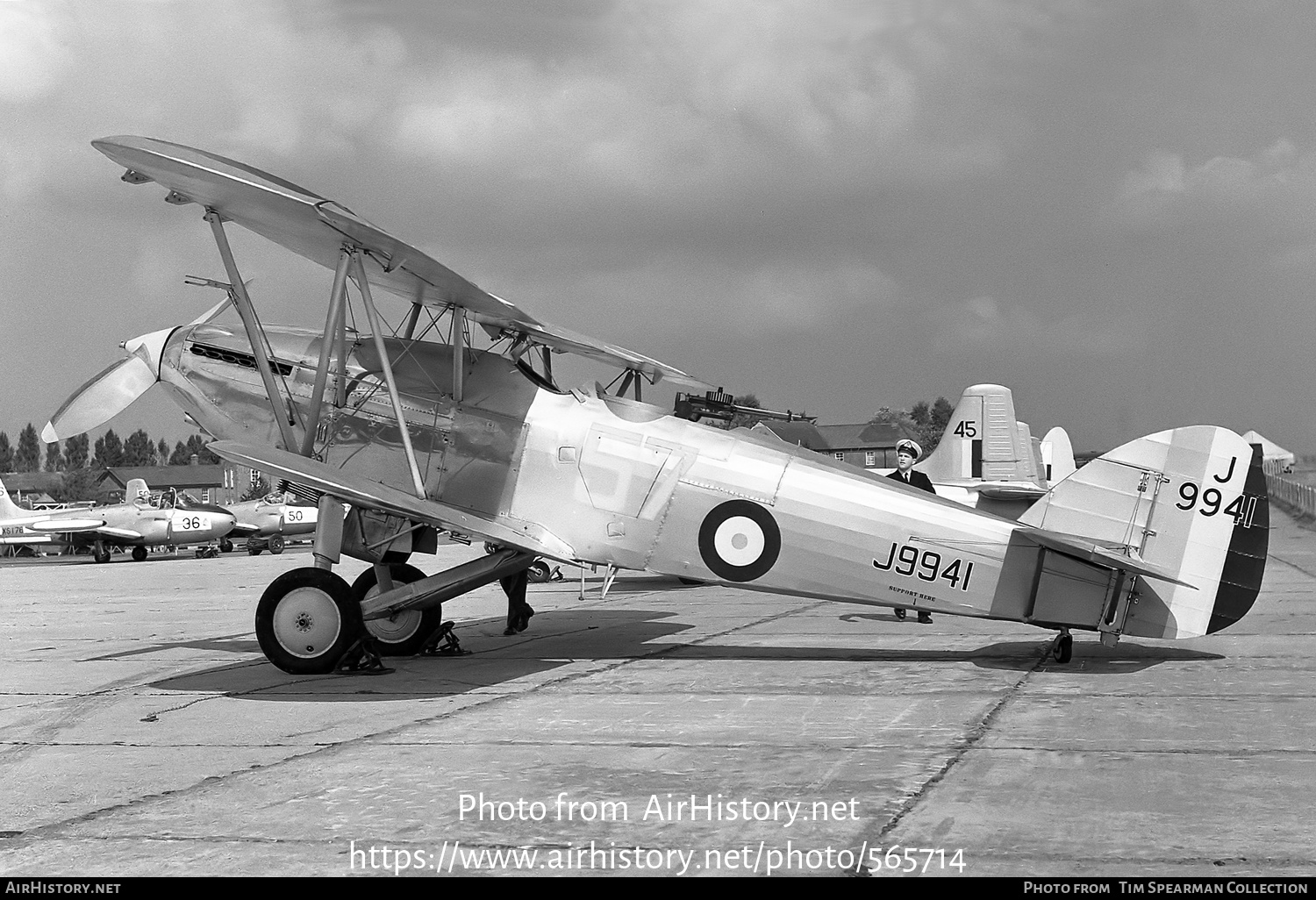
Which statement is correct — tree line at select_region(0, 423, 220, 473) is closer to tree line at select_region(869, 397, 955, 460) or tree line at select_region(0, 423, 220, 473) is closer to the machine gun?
tree line at select_region(869, 397, 955, 460)

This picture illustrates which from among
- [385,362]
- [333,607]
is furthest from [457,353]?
[333,607]

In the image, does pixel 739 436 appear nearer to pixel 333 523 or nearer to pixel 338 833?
pixel 333 523

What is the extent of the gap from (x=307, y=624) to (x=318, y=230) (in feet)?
10.4

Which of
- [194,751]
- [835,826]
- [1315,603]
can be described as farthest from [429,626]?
[1315,603]

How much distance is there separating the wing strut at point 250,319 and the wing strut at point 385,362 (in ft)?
3.06

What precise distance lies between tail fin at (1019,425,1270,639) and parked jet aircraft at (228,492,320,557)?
40887 mm

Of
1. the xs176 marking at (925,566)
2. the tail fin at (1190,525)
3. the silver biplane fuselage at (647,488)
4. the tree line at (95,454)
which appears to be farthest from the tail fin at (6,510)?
the tree line at (95,454)

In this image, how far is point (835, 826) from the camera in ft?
15.8

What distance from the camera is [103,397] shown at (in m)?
11.5

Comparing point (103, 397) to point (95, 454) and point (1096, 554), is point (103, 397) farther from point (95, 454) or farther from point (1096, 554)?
point (95, 454)

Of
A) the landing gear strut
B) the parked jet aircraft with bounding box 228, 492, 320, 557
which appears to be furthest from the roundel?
A: the parked jet aircraft with bounding box 228, 492, 320, 557

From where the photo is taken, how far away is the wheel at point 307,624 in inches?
366

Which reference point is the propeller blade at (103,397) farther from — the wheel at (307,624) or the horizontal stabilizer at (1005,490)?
the horizontal stabilizer at (1005,490)

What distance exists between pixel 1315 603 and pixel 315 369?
1179 centimetres
